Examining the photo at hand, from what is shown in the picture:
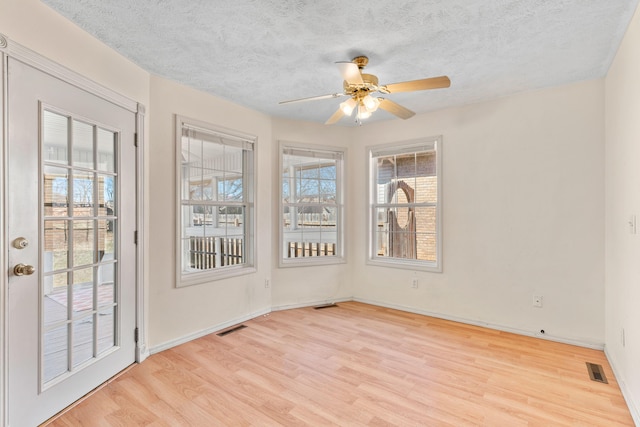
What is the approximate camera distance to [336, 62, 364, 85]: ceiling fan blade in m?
2.14

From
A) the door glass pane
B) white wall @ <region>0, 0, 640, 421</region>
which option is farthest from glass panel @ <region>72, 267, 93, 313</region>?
white wall @ <region>0, 0, 640, 421</region>

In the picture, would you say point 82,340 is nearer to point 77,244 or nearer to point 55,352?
point 55,352

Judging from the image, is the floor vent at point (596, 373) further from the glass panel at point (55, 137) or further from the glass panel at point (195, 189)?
the glass panel at point (55, 137)

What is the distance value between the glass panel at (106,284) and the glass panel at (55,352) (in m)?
0.31

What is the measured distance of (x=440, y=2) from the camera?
1921 mm

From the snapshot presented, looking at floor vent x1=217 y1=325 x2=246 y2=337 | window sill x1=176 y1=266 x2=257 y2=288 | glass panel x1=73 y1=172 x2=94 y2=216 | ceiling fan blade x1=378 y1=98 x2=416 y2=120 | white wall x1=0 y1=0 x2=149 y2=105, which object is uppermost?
white wall x1=0 y1=0 x2=149 y2=105

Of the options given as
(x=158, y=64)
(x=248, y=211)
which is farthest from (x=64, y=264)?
(x=248, y=211)

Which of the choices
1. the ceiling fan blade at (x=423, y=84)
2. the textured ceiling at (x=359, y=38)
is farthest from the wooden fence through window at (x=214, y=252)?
the ceiling fan blade at (x=423, y=84)

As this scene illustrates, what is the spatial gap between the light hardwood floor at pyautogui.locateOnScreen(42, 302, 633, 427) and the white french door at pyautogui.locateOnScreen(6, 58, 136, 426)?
27 centimetres

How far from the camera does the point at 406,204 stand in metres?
4.26

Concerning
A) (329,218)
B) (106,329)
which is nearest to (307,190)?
(329,218)

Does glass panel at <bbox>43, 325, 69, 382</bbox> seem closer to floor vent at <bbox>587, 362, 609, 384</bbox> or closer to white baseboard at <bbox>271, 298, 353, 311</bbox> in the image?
white baseboard at <bbox>271, 298, 353, 311</bbox>

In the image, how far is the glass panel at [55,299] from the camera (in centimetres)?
197

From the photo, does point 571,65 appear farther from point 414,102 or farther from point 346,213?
point 346,213
